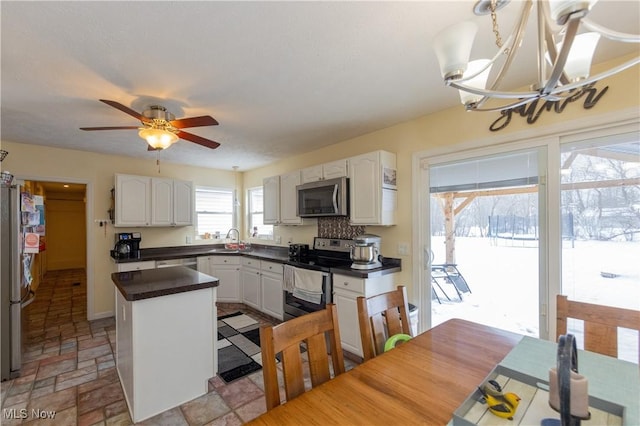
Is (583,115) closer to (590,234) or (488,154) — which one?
(488,154)

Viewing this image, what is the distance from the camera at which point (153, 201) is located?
431cm

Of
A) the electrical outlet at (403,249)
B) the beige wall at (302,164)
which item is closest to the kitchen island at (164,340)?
the electrical outlet at (403,249)

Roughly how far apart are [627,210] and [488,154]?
3.08 ft

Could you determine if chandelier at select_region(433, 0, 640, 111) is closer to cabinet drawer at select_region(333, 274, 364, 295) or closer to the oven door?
cabinet drawer at select_region(333, 274, 364, 295)

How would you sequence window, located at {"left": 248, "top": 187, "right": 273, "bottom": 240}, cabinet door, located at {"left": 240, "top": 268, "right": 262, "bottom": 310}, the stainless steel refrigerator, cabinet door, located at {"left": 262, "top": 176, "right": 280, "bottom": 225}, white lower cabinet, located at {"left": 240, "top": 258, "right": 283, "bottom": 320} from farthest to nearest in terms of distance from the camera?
window, located at {"left": 248, "top": 187, "right": 273, "bottom": 240} < cabinet door, located at {"left": 262, "top": 176, "right": 280, "bottom": 225} < cabinet door, located at {"left": 240, "top": 268, "right": 262, "bottom": 310} < white lower cabinet, located at {"left": 240, "top": 258, "right": 283, "bottom": 320} < the stainless steel refrigerator

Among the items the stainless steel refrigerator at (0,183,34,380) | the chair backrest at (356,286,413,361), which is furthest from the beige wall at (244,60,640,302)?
the stainless steel refrigerator at (0,183,34,380)

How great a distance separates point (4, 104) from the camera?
245 cm

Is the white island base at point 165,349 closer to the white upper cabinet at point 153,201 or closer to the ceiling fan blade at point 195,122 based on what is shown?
the ceiling fan blade at point 195,122

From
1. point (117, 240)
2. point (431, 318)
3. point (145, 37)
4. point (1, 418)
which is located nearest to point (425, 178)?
point (431, 318)

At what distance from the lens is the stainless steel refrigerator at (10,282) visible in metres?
2.46

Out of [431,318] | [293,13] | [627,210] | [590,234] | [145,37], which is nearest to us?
[293,13]

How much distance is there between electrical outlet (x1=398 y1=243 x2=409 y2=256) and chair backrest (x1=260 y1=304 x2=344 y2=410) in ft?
5.93

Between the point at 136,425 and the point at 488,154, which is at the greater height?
the point at 488,154

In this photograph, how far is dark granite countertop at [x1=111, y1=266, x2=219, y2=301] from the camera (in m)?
1.98
